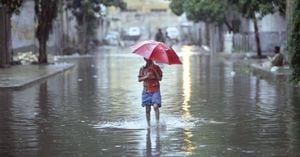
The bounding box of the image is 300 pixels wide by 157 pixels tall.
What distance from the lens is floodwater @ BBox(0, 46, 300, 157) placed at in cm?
1014

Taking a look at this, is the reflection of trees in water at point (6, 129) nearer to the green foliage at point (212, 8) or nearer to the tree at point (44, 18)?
the tree at point (44, 18)

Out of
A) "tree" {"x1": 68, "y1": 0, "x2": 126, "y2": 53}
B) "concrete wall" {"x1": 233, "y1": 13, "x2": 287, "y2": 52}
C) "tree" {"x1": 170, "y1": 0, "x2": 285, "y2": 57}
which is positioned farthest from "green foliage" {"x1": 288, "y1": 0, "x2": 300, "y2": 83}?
"tree" {"x1": 68, "y1": 0, "x2": 126, "y2": 53}

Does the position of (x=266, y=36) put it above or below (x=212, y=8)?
below

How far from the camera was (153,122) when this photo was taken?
1323cm

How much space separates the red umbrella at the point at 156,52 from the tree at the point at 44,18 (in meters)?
21.3

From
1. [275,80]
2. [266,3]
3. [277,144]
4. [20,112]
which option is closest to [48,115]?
[20,112]

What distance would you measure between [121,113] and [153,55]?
9.50 ft

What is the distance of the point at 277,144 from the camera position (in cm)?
1042

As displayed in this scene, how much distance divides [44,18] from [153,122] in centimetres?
2157

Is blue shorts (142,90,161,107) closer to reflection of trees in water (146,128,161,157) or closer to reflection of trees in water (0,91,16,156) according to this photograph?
reflection of trees in water (146,128,161,157)

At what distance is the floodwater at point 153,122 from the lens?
10.1m

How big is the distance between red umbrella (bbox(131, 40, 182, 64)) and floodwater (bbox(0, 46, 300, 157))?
1200 mm

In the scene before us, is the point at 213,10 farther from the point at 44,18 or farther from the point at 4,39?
the point at 4,39

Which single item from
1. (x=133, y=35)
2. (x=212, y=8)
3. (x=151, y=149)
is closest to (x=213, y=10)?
(x=212, y=8)
